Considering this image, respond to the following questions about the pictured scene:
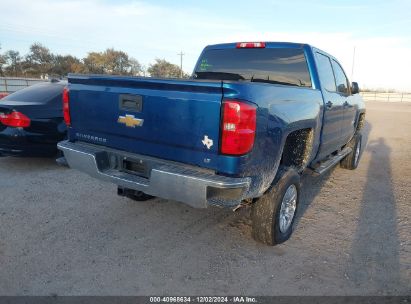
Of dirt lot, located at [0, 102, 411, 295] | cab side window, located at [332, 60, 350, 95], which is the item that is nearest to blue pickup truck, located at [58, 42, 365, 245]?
dirt lot, located at [0, 102, 411, 295]

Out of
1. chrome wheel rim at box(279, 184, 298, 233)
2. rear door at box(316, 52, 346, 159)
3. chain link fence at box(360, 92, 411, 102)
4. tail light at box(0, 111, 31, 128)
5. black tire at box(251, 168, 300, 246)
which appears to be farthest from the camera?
chain link fence at box(360, 92, 411, 102)

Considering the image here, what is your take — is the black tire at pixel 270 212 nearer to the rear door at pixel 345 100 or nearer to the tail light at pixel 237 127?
the tail light at pixel 237 127

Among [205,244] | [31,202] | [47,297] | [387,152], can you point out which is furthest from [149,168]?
[387,152]

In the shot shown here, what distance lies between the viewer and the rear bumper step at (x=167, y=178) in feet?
9.50

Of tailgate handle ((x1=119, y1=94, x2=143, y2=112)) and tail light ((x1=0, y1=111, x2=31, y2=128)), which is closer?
tailgate handle ((x1=119, y1=94, x2=143, y2=112))

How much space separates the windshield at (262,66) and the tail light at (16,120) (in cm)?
292

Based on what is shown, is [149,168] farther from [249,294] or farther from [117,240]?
[249,294]

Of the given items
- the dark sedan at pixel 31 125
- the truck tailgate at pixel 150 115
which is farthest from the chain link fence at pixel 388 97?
the truck tailgate at pixel 150 115

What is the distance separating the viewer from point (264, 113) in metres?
3.01

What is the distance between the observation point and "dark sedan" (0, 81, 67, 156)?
5.82 meters

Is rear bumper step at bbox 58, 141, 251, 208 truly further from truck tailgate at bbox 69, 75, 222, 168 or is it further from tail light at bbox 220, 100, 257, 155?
tail light at bbox 220, 100, 257, 155

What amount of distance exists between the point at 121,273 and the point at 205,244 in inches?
37.1

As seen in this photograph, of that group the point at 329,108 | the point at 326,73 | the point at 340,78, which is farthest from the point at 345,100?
the point at 329,108

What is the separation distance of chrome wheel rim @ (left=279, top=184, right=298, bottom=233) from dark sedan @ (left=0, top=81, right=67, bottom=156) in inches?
162
